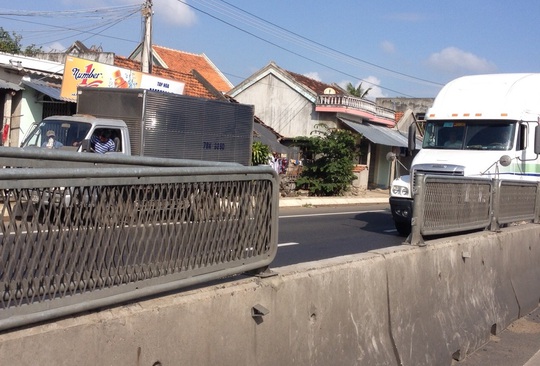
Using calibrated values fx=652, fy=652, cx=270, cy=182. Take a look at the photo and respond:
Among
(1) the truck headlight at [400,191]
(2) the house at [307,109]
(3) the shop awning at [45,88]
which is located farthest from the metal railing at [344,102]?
(1) the truck headlight at [400,191]

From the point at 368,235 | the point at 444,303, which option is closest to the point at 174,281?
the point at 444,303

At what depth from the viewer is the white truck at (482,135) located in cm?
1293

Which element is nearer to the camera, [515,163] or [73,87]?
[515,163]

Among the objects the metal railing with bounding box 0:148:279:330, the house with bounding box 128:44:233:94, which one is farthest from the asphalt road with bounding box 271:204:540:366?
the house with bounding box 128:44:233:94

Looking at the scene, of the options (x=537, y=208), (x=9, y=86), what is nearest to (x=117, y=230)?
(x=537, y=208)

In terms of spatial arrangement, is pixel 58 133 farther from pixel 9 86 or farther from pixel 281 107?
pixel 281 107

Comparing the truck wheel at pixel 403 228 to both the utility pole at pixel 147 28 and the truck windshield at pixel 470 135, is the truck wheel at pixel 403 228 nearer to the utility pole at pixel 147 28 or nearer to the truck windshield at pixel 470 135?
the truck windshield at pixel 470 135

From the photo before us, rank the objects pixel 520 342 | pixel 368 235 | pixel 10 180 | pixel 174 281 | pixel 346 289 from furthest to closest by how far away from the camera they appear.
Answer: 1. pixel 368 235
2. pixel 520 342
3. pixel 346 289
4. pixel 174 281
5. pixel 10 180

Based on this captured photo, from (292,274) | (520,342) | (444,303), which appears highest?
(292,274)

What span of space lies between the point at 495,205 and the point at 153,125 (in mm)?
8630

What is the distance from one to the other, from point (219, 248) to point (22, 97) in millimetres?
18583

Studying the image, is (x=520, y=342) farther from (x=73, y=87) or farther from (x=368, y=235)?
(x=73, y=87)

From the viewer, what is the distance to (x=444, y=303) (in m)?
6.59

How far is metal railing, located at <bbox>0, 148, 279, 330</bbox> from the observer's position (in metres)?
2.89
